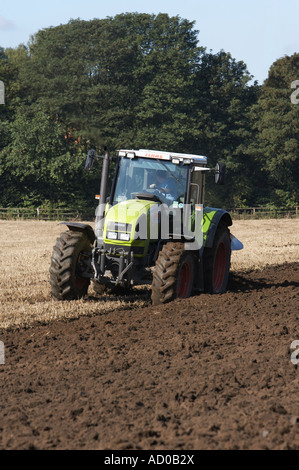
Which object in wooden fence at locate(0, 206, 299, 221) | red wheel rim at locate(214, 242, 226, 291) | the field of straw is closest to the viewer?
the field of straw

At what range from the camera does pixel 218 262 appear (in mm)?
11914

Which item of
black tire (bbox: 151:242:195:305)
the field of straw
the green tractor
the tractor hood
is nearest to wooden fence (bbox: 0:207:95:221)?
the field of straw

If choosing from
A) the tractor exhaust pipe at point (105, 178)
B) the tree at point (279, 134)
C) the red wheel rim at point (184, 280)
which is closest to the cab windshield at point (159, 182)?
the tractor exhaust pipe at point (105, 178)

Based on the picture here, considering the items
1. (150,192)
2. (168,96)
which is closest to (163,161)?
(150,192)

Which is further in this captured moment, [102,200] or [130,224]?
[102,200]

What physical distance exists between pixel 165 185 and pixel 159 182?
104mm

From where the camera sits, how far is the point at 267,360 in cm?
696

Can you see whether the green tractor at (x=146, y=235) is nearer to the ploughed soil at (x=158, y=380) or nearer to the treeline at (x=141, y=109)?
the ploughed soil at (x=158, y=380)

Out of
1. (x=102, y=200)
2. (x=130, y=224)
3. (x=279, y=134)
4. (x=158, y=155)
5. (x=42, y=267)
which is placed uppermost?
(x=279, y=134)

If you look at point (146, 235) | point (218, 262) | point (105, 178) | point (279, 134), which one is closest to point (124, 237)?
point (146, 235)

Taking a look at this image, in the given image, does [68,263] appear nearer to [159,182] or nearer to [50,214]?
[159,182]

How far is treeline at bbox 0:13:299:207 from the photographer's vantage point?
41125 mm

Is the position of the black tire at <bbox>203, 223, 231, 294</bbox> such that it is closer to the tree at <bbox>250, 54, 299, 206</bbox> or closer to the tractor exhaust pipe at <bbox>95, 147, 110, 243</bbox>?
the tractor exhaust pipe at <bbox>95, 147, 110, 243</bbox>

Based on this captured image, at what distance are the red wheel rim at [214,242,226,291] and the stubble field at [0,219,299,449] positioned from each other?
61 centimetres
